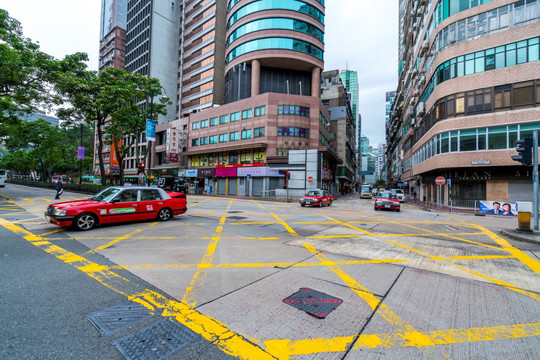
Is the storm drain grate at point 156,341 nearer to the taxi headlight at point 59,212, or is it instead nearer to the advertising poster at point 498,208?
the taxi headlight at point 59,212

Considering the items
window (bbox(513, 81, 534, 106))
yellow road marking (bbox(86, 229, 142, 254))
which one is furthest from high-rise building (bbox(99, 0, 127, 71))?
window (bbox(513, 81, 534, 106))

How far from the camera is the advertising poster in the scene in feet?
62.2

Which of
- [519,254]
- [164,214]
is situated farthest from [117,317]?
[519,254]

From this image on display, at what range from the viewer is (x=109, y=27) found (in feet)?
272

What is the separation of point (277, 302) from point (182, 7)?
261 ft

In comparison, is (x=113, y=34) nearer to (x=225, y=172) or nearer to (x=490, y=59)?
(x=225, y=172)

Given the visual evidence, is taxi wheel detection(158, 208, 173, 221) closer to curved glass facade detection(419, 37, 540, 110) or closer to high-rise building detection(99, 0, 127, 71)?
curved glass facade detection(419, 37, 540, 110)

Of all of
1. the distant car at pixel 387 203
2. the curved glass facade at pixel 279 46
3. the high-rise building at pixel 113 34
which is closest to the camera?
the distant car at pixel 387 203

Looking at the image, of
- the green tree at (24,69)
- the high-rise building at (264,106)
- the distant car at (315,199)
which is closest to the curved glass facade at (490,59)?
the high-rise building at (264,106)

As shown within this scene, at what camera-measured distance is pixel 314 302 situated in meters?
3.69

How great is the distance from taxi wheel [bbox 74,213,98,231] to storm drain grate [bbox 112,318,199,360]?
754cm

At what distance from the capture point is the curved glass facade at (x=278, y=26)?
3984 cm

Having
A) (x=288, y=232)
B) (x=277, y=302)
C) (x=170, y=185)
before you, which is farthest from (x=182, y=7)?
(x=277, y=302)

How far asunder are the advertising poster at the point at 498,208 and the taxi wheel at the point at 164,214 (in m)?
24.2
